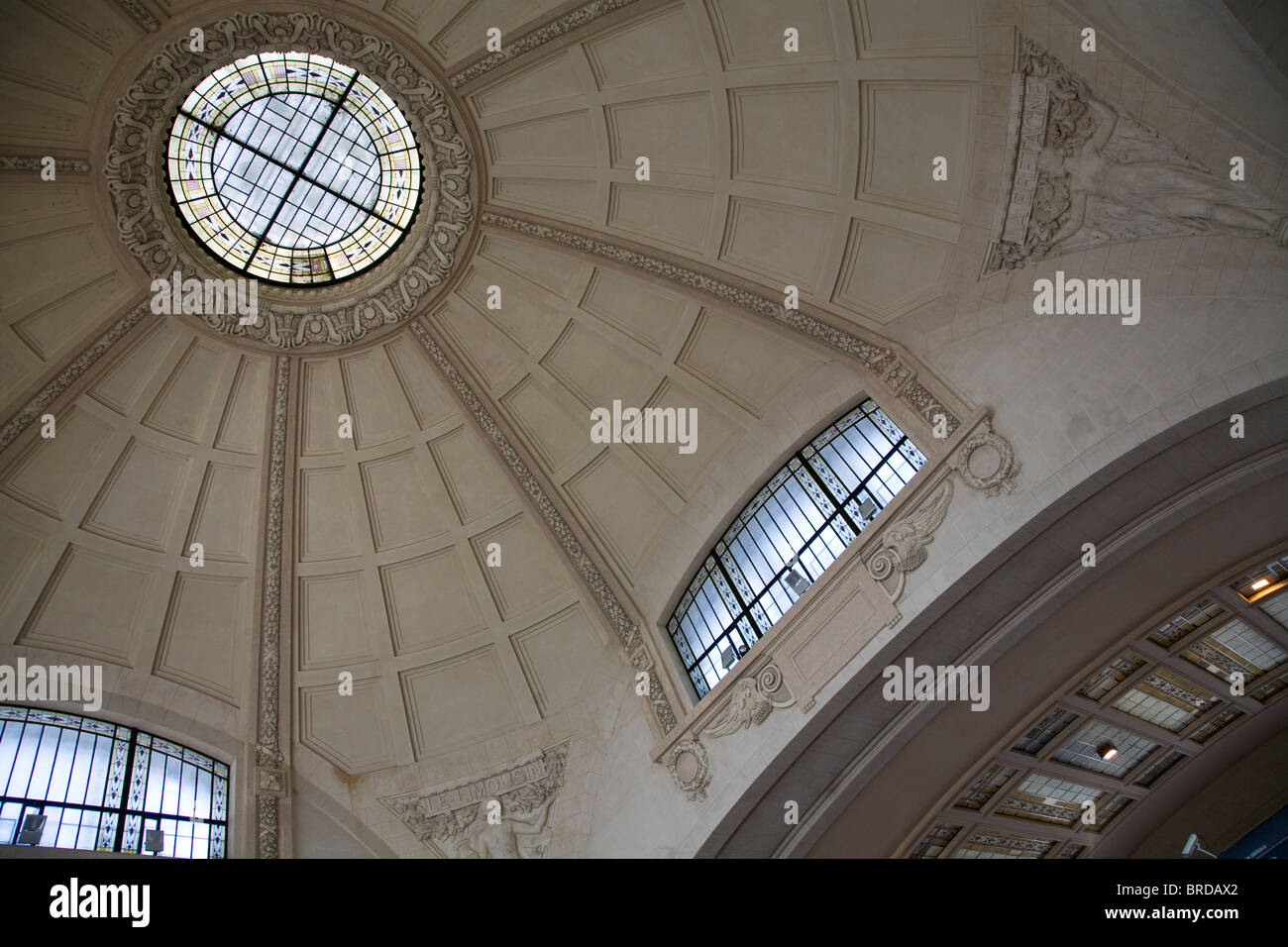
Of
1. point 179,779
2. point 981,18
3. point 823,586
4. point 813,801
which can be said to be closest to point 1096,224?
point 981,18

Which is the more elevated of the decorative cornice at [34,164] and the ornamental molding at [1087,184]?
the decorative cornice at [34,164]

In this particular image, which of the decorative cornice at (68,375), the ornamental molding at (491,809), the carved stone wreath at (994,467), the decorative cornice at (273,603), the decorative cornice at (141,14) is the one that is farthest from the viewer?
the decorative cornice at (273,603)

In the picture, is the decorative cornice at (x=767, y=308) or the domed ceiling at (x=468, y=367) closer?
the decorative cornice at (x=767, y=308)

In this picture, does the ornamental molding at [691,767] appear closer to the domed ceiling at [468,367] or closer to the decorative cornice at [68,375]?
the domed ceiling at [468,367]

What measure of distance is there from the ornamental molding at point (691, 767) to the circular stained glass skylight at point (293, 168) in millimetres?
A: 12211

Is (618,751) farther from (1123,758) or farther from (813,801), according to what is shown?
(1123,758)

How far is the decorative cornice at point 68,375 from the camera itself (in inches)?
690

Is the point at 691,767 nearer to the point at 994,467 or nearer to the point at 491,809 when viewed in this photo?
the point at 491,809

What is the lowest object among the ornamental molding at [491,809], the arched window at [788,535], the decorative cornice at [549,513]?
the ornamental molding at [491,809]

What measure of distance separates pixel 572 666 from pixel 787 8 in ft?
44.0

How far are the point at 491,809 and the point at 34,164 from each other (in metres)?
15.0

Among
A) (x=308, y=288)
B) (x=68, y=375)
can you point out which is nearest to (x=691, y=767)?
(x=308, y=288)

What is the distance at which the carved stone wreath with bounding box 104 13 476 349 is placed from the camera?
16.6m

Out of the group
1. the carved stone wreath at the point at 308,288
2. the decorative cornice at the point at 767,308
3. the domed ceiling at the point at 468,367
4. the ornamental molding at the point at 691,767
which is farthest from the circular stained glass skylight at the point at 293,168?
the ornamental molding at the point at 691,767
